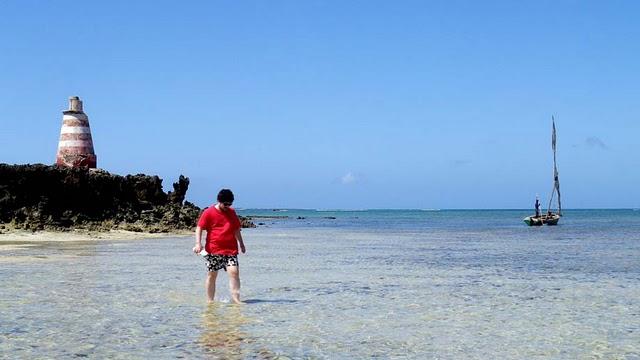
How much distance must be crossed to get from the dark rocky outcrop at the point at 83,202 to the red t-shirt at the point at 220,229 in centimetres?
3082

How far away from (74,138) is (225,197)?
42.4m

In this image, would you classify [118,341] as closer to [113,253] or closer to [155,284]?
[155,284]

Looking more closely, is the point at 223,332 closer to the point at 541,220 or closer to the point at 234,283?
the point at 234,283

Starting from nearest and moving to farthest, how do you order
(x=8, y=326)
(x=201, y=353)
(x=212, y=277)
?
(x=201, y=353), (x=8, y=326), (x=212, y=277)

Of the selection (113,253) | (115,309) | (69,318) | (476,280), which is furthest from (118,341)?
(113,253)

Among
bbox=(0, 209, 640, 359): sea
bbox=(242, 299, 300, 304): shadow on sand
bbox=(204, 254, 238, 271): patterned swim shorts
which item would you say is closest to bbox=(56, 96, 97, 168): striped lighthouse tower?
bbox=(0, 209, 640, 359): sea

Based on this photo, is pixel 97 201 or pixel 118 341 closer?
pixel 118 341

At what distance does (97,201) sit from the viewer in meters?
48.0

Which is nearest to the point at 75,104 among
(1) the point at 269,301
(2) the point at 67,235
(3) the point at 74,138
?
(3) the point at 74,138

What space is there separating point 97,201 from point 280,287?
1357 inches

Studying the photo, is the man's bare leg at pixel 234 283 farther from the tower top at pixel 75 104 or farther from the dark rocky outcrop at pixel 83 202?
the tower top at pixel 75 104

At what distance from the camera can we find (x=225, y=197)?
1234 centimetres

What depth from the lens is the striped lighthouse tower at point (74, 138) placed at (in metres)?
51.8

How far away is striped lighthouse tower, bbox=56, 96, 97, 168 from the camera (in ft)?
170
